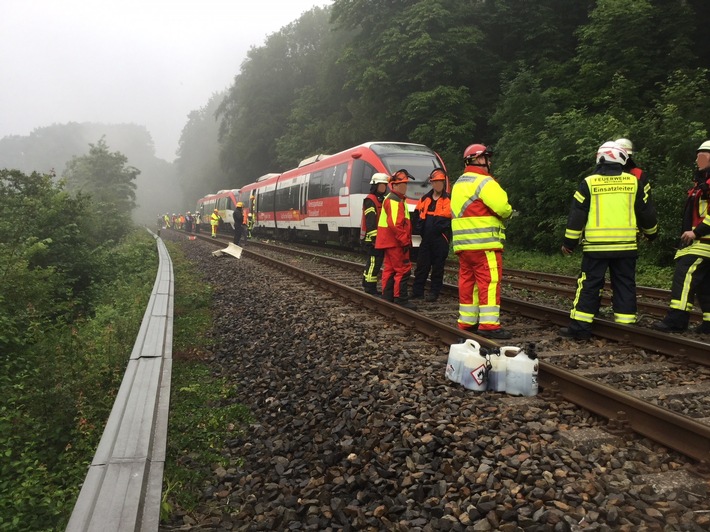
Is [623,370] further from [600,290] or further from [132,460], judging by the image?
[132,460]

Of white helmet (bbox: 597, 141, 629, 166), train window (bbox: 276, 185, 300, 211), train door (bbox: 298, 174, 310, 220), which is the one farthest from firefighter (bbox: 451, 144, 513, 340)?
train window (bbox: 276, 185, 300, 211)

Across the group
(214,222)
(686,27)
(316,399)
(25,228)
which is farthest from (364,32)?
(316,399)

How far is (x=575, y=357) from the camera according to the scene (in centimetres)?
458

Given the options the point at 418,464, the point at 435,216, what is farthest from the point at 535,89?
the point at 418,464

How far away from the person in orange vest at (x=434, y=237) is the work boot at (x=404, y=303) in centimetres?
66

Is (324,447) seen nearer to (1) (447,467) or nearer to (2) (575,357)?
(1) (447,467)

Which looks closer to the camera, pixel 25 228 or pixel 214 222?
pixel 25 228

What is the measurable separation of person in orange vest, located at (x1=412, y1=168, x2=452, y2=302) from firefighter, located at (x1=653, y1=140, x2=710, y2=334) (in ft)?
10.2

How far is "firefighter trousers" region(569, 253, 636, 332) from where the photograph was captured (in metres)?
5.17

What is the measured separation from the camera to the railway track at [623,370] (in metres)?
2.99

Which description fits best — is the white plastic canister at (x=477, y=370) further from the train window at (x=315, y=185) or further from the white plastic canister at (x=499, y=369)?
the train window at (x=315, y=185)

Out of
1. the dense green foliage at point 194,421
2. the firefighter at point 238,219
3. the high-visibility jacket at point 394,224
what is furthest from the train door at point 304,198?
the dense green foliage at point 194,421

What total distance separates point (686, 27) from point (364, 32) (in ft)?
54.1

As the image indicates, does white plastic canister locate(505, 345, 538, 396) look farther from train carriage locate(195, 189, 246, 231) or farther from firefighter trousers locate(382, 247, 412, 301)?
train carriage locate(195, 189, 246, 231)
